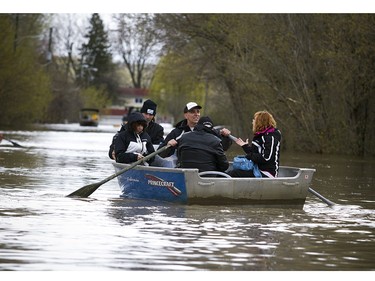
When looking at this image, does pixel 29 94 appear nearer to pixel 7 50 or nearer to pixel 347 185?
pixel 7 50

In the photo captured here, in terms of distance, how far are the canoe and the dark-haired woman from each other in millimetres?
484

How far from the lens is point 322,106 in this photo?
138ft

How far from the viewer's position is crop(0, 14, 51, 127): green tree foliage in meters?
65.6

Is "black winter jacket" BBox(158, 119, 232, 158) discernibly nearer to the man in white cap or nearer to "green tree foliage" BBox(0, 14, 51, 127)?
the man in white cap

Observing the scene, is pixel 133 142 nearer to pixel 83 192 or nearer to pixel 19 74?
pixel 83 192

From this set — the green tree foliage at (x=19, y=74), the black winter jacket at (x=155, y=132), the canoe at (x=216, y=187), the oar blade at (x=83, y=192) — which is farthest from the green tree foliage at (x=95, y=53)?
the canoe at (x=216, y=187)

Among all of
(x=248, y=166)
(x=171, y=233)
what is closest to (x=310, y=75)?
(x=248, y=166)

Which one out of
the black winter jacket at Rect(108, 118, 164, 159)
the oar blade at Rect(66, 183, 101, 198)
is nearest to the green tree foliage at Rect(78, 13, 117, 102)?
the black winter jacket at Rect(108, 118, 164, 159)

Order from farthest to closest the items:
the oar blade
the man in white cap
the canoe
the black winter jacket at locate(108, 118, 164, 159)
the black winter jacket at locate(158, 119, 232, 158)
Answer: the black winter jacket at locate(108, 118, 164, 159) → the oar blade → the black winter jacket at locate(158, 119, 232, 158) → the man in white cap → the canoe

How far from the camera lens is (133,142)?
1772 cm

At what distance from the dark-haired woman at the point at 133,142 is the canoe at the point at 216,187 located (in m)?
0.48

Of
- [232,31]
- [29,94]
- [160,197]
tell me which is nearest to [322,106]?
[232,31]
